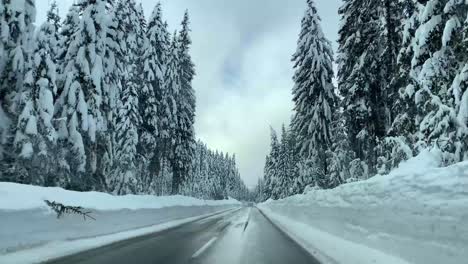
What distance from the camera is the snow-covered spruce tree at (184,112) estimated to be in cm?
4294

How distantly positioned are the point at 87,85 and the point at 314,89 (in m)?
16.8

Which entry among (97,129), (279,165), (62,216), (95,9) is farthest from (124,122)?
(279,165)

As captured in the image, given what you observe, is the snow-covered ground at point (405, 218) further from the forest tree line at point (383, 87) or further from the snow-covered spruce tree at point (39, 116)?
the snow-covered spruce tree at point (39, 116)

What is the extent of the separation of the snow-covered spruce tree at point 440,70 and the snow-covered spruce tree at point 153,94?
27.6 metres

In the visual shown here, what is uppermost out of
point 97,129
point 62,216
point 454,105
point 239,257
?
point 97,129

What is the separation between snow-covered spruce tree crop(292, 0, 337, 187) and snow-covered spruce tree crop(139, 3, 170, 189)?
13207mm

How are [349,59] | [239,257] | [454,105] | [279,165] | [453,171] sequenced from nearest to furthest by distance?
[453,171] < [239,257] < [454,105] < [349,59] < [279,165]

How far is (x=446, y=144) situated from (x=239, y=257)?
6694mm

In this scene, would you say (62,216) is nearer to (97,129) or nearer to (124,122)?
(97,129)

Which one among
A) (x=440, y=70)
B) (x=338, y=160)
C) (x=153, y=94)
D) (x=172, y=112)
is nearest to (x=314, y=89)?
(x=338, y=160)

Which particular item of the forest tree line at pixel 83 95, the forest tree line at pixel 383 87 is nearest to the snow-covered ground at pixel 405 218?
the forest tree line at pixel 383 87

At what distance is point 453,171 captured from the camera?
5297 millimetres

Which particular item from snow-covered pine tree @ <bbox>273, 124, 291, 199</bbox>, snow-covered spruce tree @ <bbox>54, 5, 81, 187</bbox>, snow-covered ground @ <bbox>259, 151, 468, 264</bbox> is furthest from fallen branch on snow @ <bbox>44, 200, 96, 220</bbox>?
snow-covered pine tree @ <bbox>273, 124, 291, 199</bbox>

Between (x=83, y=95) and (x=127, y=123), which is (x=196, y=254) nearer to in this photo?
(x=83, y=95)
